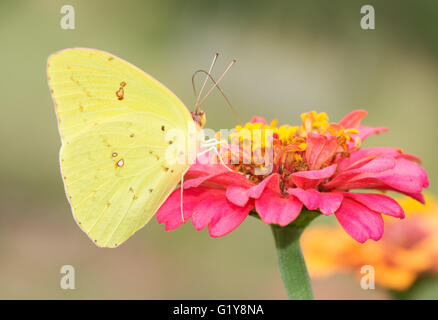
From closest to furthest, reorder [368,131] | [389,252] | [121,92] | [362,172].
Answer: [362,172], [121,92], [368,131], [389,252]

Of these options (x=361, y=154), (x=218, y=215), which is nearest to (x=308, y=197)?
(x=218, y=215)

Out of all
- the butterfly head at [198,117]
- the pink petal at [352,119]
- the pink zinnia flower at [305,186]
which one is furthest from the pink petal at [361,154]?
the butterfly head at [198,117]

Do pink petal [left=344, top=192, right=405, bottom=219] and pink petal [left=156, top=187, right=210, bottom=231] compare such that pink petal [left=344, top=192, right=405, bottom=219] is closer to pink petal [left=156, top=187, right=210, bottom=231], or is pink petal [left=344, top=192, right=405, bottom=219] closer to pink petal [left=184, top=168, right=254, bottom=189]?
pink petal [left=184, top=168, right=254, bottom=189]

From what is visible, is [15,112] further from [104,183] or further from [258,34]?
[104,183]

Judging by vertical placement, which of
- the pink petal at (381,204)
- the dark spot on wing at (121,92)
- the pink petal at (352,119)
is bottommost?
the pink petal at (381,204)

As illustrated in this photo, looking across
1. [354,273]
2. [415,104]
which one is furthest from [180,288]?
[415,104]

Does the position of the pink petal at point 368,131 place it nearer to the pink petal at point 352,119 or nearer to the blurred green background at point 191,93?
the pink petal at point 352,119

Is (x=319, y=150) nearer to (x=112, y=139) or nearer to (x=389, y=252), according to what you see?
(x=112, y=139)
